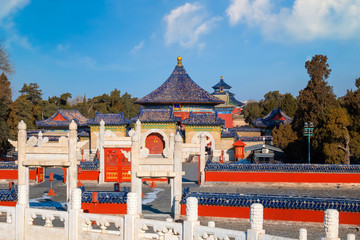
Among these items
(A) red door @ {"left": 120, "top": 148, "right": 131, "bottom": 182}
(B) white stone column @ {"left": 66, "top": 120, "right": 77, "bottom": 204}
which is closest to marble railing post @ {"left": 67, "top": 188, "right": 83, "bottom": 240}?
(B) white stone column @ {"left": 66, "top": 120, "right": 77, "bottom": 204}

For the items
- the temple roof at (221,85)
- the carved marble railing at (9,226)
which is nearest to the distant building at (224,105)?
the temple roof at (221,85)

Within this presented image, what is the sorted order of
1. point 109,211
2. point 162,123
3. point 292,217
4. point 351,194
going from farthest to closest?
point 162,123
point 351,194
point 109,211
point 292,217

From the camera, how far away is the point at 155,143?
38.6m

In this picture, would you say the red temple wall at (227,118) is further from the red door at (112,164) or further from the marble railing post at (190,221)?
the marble railing post at (190,221)

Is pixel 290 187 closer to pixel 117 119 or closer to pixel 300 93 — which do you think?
pixel 300 93

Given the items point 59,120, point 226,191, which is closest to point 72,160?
point 226,191

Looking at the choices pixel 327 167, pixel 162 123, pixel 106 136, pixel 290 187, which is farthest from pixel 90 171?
pixel 162 123

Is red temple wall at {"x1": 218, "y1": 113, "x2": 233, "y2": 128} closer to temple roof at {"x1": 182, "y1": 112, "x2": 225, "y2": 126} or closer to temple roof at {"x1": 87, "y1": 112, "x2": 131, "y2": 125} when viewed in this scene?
temple roof at {"x1": 182, "y1": 112, "x2": 225, "y2": 126}

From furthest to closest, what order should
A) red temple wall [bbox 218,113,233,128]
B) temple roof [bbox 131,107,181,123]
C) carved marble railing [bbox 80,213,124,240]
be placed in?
red temple wall [bbox 218,113,233,128]
temple roof [bbox 131,107,181,123]
carved marble railing [bbox 80,213,124,240]

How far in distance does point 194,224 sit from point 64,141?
8389 millimetres

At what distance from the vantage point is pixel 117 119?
1615 inches

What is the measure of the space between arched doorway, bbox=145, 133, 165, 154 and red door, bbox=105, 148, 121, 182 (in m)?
14.3

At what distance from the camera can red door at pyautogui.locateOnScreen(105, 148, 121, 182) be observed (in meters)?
23.9

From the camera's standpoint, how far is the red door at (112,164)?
2391 centimetres
